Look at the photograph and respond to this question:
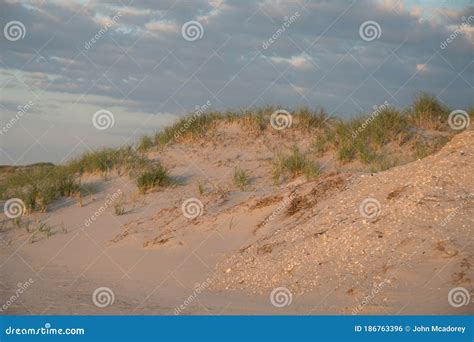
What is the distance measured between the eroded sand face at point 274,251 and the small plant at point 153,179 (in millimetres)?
458

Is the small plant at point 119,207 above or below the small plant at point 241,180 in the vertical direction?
below

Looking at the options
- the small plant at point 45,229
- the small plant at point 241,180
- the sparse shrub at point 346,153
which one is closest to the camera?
the small plant at point 45,229

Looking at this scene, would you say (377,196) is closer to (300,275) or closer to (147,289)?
(300,275)

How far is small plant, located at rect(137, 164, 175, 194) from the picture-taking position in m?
11.9

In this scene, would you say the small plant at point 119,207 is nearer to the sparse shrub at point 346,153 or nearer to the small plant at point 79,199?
the small plant at point 79,199

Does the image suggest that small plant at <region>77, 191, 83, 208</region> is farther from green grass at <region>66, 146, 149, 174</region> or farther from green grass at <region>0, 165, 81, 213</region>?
green grass at <region>66, 146, 149, 174</region>

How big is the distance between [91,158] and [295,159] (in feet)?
15.3

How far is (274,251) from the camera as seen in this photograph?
24.5 ft

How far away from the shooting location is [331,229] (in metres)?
7.41

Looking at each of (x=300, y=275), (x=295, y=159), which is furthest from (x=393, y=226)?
(x=295, y=159)

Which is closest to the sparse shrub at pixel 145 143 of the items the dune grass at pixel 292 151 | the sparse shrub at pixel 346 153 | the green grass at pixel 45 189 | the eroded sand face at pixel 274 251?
the dune grass at pixel 292 151

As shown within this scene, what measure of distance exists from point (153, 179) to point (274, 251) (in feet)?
16.3

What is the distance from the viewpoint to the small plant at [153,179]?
11.9 m

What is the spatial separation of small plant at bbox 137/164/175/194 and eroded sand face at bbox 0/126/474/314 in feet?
1.50
